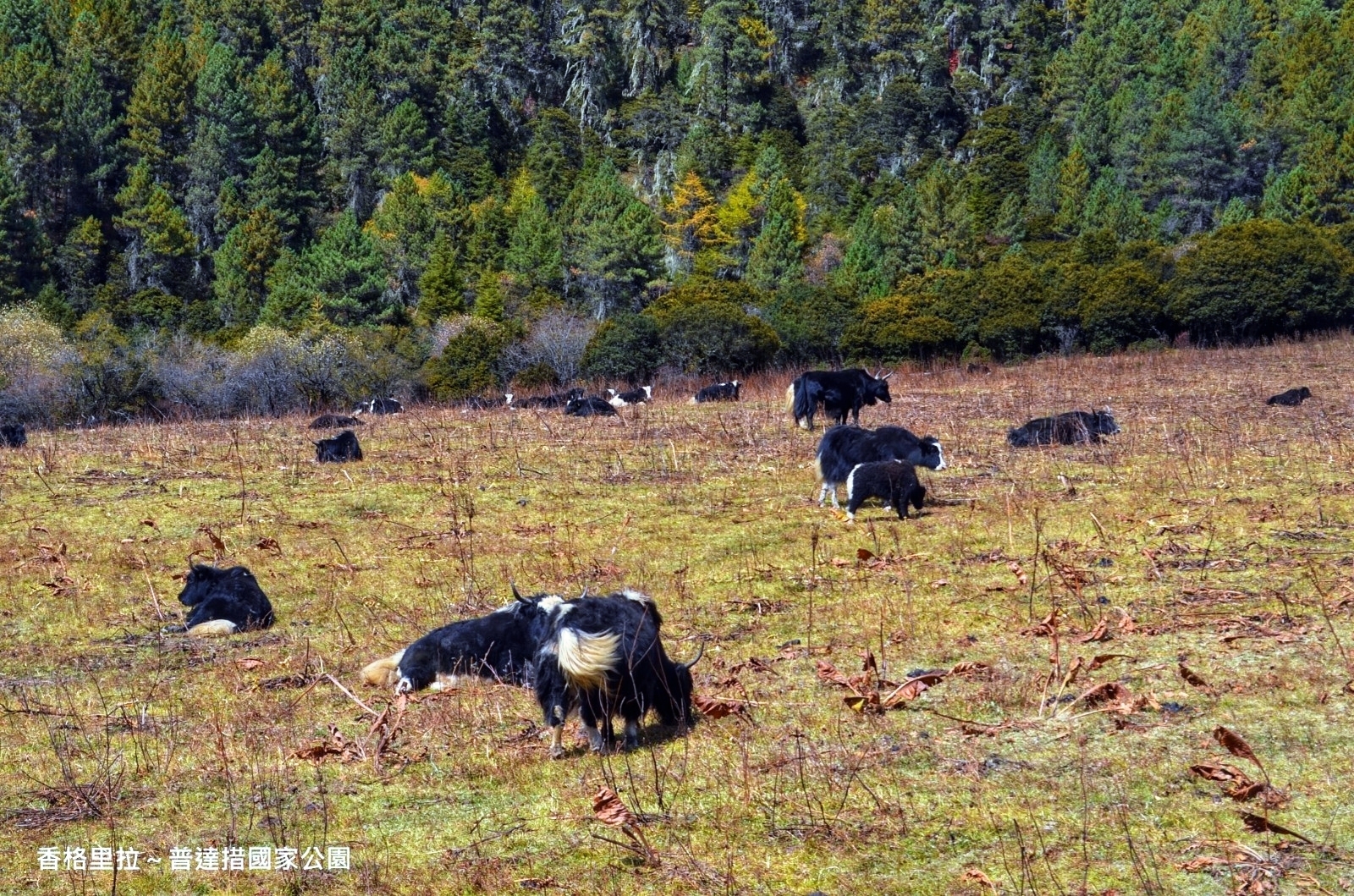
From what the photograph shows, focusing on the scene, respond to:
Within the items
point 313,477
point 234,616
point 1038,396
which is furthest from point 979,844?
point 1038,396

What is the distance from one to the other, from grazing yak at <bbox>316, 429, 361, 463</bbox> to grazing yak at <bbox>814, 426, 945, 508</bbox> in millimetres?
7906

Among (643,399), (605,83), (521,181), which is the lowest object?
(643,399)

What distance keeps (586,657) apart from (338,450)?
1436 cm

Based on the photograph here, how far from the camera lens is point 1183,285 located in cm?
4062

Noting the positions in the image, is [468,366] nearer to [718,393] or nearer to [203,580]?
[718,393]

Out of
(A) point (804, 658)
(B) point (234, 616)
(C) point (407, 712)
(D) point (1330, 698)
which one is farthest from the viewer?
(B) point (234, 616)

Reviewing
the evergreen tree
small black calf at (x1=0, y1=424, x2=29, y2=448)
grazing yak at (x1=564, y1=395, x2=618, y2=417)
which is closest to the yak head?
small black calf at (x1=0, y1=424, x2=29, y2=448)

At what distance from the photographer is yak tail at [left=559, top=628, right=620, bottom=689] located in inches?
296

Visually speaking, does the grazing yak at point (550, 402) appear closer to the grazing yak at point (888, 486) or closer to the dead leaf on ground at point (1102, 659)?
the grazing yak at point (888, 486)

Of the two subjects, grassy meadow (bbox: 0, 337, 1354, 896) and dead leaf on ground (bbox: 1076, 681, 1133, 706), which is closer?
grassy meadow (bbox: 0, 337, 1354, 896)

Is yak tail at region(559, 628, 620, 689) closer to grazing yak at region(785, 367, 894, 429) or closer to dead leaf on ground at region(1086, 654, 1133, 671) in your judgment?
dead leaf on ground at region(1086, 654, 1133, 671)

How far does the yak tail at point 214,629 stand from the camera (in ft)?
38.3

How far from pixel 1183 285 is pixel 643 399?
18.7m

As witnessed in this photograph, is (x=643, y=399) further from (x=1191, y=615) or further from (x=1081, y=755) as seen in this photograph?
(x=1081, y=755)
